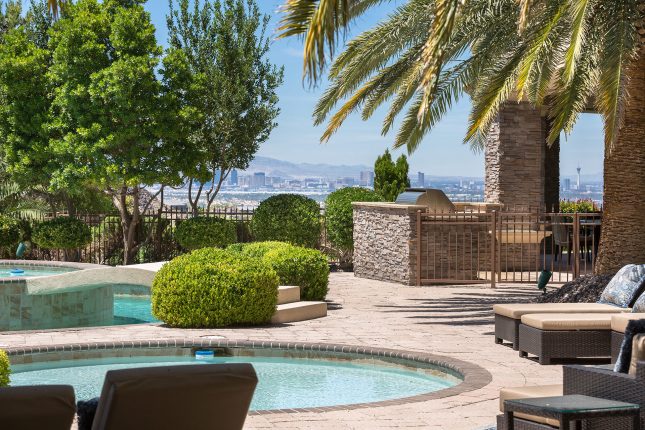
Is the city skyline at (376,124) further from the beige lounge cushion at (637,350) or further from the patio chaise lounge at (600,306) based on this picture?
the patio chaise lounge at (600,306)

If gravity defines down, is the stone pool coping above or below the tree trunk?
below

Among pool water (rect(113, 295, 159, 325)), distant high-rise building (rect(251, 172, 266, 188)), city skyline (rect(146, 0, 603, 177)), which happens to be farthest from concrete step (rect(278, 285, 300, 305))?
distant high-rise building (rect(251, 172, 266, 188))

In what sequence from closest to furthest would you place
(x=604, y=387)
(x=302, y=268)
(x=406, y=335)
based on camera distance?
1. (x=604, y=387)
2. (x=406, y=335)
3. (x=302, y=268)

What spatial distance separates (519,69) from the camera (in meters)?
13.9

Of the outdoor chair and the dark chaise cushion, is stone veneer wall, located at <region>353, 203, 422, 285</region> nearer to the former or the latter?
the dark chaise cushion

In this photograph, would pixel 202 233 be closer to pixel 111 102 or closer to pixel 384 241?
pixel 111 102

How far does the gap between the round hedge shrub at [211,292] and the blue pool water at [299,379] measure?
65.6 inches

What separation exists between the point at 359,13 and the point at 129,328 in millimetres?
6388

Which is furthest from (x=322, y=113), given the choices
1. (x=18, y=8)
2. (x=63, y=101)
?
(x=18, y=8)

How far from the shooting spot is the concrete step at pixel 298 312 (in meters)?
14.1

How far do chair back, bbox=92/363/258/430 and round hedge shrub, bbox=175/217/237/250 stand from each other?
18.4 metres

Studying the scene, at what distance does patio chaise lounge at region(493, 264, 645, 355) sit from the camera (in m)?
11.3

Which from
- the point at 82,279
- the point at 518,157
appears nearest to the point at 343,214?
the point at 518,157

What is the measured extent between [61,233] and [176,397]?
64.9 feet
